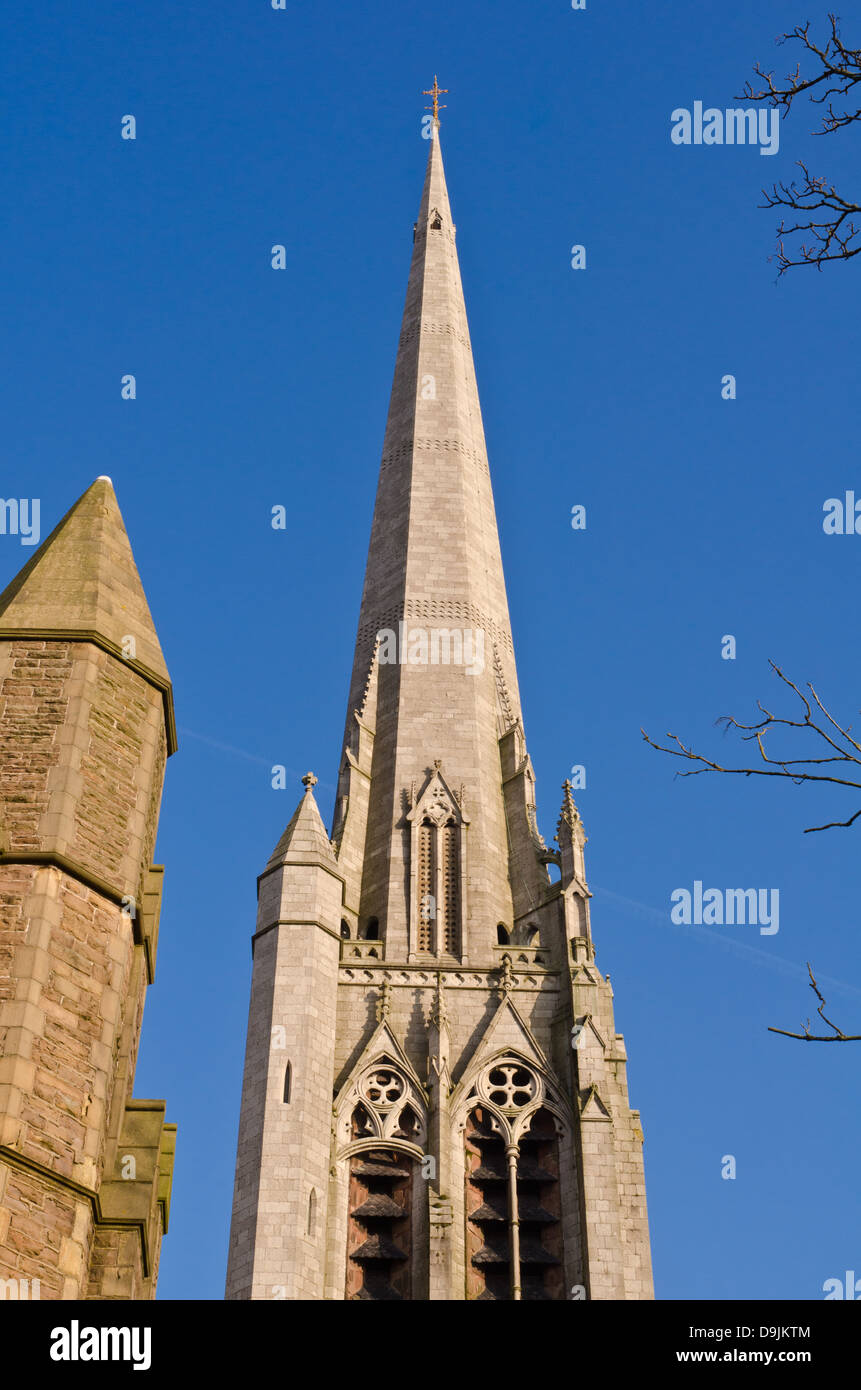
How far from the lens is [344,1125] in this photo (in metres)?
37.7

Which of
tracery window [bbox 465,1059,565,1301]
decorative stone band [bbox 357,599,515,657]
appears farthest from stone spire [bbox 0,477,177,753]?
decorative stone band [bbox 357,599,515,657]

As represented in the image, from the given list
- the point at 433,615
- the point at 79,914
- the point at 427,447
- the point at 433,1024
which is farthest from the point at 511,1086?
the point at 79,914

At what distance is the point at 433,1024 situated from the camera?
3931cm

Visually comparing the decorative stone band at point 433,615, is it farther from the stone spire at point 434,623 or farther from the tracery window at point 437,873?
the tracery window at point 437,873

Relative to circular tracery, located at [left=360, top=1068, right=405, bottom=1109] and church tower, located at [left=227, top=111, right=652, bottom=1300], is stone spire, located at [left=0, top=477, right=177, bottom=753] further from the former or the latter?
circular tracery, located at [left=360, top=1068, right=405, bottom=1109]

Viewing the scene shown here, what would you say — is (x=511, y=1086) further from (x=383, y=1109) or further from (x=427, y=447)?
(x=427, y=447)

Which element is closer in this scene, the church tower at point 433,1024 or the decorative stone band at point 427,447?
the church tower at point 433,1024

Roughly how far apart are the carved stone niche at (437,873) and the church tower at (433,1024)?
0.06 meters

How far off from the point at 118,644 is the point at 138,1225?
5.70m

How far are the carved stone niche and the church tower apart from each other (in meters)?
0.06

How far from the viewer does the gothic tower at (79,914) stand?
50.8 feet

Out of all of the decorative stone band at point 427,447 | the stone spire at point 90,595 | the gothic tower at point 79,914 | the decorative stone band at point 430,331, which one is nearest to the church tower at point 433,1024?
the decorative stone band at point 427,447
